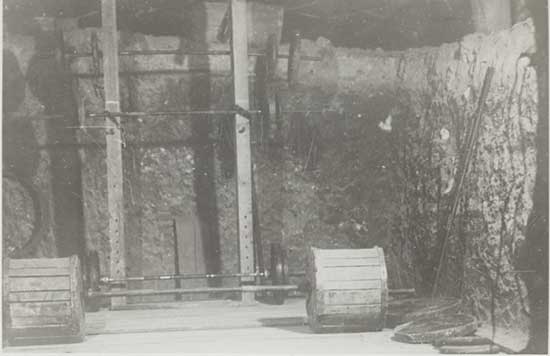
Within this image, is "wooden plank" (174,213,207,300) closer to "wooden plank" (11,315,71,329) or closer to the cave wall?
the cave wall

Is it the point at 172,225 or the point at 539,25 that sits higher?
the point at 539,25

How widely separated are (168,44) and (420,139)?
3067 mm

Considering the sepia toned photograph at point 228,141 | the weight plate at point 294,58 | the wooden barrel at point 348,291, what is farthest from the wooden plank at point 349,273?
the weight plate at point 294,58

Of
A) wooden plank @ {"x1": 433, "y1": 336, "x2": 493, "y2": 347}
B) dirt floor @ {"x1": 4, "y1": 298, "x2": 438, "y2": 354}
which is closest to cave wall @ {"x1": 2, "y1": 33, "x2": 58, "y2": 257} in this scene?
dirt floor @ {"x1": 4, "y1": 298, "x2": 438, "y2": 354}

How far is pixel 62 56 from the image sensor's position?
7.81 metres

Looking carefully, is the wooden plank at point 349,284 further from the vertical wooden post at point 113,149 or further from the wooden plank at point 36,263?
the vertical wooden post at point 113,149

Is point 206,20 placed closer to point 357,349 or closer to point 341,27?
point 341,27

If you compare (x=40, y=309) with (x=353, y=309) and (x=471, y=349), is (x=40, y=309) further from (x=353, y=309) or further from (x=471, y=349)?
(x=471, y=349)

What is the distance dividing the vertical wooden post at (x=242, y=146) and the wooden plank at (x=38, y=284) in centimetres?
211

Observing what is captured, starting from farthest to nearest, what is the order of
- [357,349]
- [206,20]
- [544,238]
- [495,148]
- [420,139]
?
[206,20] < [420,139] < [495,148] < [544,238] < [357,349]

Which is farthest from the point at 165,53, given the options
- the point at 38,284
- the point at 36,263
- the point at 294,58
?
the point at 38,284

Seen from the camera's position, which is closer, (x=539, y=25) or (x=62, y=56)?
(x=539, y=25)

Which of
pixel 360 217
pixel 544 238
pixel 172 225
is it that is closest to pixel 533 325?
pixel 544 238

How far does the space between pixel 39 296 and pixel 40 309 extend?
90 mm
